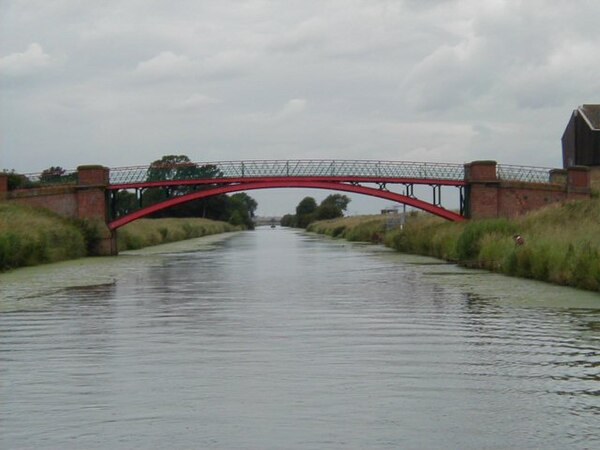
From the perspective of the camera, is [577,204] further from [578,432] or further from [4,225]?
[578,432]

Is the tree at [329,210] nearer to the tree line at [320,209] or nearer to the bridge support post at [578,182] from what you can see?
the tree line at [320,209]

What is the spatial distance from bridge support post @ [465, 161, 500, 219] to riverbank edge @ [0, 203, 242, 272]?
67.8ft

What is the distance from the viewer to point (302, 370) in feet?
37.2

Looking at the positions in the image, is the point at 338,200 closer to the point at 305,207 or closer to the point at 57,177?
the point at 305,207

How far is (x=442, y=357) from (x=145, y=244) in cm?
5125

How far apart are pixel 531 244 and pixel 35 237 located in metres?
20.0

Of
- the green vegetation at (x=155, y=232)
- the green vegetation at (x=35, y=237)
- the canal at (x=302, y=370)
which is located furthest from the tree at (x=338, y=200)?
the canal at (x=302, y=370)

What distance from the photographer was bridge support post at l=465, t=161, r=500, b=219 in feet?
164

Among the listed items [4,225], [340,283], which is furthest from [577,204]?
[4,225]

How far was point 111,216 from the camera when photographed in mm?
53406

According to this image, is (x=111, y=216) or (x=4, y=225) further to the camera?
(x=111, y=216)

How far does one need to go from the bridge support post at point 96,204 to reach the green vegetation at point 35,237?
1408 mm

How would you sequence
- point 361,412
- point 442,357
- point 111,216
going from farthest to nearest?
point 111,216 → point 442,357 → point 361,412

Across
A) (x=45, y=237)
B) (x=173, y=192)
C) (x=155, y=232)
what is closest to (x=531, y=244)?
(x=45, y=237)
